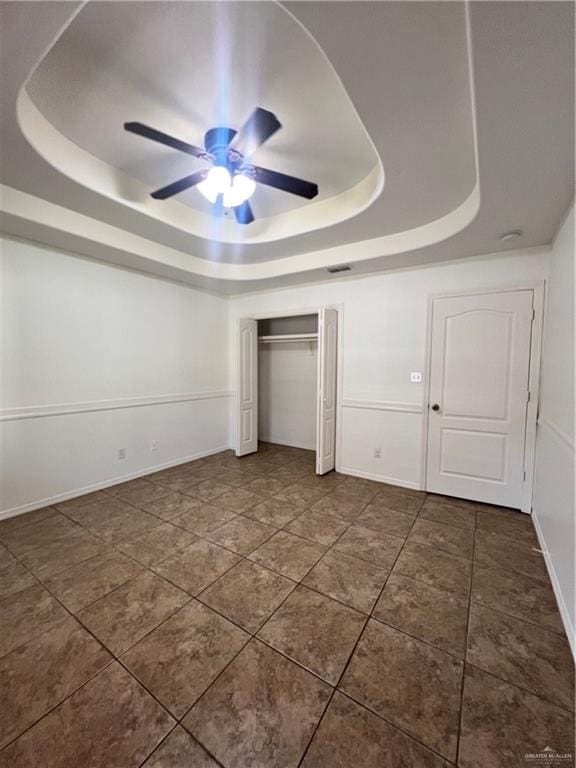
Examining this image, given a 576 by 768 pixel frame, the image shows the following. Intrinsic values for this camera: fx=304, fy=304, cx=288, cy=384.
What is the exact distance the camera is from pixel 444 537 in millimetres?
2537

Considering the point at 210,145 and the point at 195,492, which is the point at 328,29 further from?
the point at 195,492

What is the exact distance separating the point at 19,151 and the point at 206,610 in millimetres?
3028

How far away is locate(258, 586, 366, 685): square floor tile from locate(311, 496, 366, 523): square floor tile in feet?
3.42

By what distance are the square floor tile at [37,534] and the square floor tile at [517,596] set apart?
124 inches

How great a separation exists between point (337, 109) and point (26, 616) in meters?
3.52

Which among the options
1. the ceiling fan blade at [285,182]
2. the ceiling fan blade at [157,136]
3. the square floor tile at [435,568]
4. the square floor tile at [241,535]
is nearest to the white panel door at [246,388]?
the square floor tile at [241,535]

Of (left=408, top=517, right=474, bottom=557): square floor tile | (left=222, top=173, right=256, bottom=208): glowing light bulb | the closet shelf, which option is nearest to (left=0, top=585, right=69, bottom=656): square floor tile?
(left=408, top=517, right=474, bottom=557): square floor tile

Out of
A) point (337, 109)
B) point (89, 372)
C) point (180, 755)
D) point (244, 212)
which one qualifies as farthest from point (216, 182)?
point (180, 755)

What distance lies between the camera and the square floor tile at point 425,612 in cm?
161

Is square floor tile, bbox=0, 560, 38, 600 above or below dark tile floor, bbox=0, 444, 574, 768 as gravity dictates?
below

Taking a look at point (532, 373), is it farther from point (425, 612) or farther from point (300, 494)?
point (300, 494)

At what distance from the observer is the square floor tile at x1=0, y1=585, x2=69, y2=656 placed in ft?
5.24

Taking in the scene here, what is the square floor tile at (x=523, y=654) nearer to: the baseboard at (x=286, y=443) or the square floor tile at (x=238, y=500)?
the square floor tile at (x=238, y=500)

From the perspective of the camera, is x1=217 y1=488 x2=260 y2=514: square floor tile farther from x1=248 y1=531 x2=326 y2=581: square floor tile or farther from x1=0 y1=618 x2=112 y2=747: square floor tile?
x1=0 y1=618 x2=112 y2=747: square floor tile
